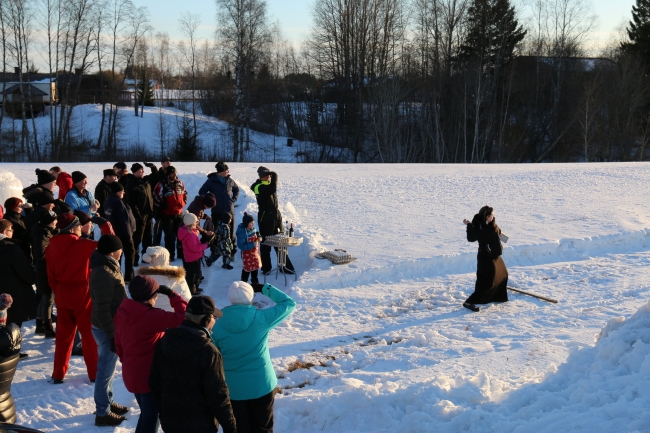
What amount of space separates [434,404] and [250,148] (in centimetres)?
3753

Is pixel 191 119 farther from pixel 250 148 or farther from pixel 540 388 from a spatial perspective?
pixel 540 388

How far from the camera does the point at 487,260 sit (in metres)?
8.52

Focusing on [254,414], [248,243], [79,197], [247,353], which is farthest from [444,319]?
[79,197]

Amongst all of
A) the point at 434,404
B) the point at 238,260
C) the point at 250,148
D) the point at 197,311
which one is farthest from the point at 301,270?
the point at 250,148

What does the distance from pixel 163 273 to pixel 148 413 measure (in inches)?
51.5

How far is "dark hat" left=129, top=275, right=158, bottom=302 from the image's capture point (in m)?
4.28

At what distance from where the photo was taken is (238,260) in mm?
11383

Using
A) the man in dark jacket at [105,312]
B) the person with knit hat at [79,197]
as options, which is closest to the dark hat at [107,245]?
the man in dark jacket at [105,312]

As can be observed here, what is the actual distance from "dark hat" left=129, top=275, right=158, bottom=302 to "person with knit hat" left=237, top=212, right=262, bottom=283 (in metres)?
4.73

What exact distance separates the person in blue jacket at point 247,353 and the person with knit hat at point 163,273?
135 cm

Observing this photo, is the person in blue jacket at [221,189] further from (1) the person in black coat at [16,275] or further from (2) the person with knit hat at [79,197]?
(1) the person in black coat at [16,275]

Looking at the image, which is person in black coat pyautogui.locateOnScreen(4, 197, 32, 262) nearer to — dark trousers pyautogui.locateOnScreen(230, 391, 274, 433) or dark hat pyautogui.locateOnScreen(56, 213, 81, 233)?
dark hat pyautogui.locateOnScreen(56, 213, 81, 233)

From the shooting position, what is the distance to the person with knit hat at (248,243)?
29.9ft

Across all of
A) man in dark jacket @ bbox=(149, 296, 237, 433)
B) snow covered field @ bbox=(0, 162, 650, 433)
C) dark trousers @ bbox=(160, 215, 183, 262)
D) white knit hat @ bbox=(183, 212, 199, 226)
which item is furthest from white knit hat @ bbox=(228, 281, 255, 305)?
dark trousers @ bbox=(160, 215, 183, 262)
